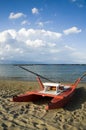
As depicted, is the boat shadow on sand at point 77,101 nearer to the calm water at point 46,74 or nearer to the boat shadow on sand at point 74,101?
the boat shadow on sand at point 74,101

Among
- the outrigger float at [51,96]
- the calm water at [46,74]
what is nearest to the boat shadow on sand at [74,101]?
the outrigger float at [51,96]

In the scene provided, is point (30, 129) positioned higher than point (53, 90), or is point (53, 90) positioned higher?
point (53, 90)

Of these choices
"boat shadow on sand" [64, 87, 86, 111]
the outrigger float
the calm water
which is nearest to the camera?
the outrigger float

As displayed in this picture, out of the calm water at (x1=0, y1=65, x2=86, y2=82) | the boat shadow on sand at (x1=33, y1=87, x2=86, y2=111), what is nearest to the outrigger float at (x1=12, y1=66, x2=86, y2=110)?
the boat shadow on sand at (x1=33, y1=87, x2=86, y2=111)

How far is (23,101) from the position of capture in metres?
13.9

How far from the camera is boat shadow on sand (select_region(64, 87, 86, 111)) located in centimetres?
1357

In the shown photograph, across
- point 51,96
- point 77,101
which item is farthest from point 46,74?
point 51,96

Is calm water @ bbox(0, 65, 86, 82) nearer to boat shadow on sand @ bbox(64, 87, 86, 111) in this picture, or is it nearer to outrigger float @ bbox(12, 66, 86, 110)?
boat shadow on sand @ bbox(64, 87, 86, 111)

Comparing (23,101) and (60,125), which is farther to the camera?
(23,101)

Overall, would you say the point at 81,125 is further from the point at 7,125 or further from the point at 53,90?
the point at 53,90

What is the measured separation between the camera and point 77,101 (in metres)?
15.3

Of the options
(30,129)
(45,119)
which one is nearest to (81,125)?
(45,119)

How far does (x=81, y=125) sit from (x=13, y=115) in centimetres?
351

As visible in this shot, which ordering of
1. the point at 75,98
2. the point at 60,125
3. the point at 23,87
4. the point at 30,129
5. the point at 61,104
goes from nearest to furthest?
the point at 30,129, the point at 60,125, the point at 61,104, the point at 75,98, the point at 23,87
